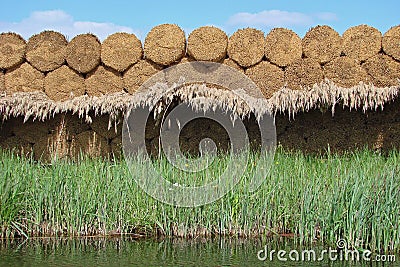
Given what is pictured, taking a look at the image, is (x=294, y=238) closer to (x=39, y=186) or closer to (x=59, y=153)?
(x=39, y=186)

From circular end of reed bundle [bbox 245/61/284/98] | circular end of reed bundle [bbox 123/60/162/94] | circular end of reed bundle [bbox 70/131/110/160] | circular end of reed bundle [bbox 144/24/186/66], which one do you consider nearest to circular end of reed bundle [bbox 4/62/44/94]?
circular end of reed bundle [bbox 70/131/110/160]

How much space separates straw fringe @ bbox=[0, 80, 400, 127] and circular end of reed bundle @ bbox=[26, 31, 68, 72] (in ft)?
1.85

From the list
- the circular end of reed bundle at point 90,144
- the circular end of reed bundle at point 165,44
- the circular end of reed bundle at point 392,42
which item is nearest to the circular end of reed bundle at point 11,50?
the circular end of reed bundle at point 90,144

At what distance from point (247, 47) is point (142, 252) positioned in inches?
184

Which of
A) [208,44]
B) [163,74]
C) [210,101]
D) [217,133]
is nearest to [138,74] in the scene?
[163,74]

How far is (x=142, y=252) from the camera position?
5016mm

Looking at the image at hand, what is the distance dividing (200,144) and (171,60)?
4.49 feet

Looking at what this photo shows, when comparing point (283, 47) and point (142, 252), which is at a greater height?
point (283, 47)

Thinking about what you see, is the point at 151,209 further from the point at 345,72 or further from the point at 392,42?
the point at 392,42

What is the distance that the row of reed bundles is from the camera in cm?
862

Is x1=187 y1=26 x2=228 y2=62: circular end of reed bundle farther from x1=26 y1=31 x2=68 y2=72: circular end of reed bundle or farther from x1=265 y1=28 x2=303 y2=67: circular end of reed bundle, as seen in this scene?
x1=26 y1=31 x2=68 y2=72: circular end of reed bundle

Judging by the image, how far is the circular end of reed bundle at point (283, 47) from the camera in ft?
28.9

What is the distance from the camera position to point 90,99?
8.76 meters

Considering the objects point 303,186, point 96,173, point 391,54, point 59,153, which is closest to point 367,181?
point 303,186
